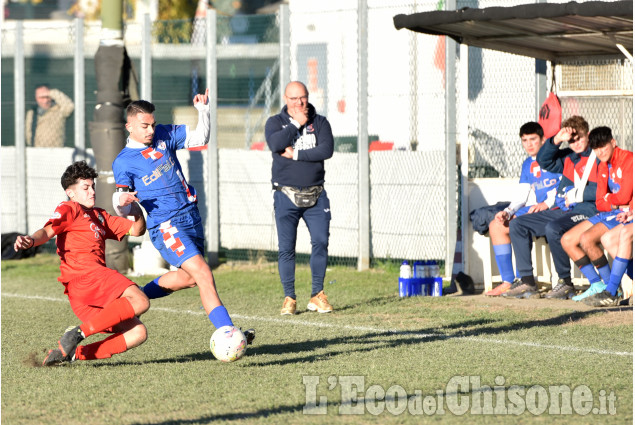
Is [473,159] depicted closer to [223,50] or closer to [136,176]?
[223,50]

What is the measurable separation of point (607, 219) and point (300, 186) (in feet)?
10.0

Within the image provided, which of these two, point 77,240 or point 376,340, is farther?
point 376,340

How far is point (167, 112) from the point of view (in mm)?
15570

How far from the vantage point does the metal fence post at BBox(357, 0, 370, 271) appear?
1366 cm

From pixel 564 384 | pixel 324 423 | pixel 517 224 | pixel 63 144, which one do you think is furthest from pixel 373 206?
pixel 324 423

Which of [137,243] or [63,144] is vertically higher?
[63,144]

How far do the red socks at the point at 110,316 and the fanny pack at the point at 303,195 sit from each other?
10.1 ft

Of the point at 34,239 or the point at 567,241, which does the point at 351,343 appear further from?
the point at 567,241

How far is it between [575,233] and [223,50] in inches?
237

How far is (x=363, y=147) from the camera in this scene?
44.8 feet

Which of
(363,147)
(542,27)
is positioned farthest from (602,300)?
(363,147)

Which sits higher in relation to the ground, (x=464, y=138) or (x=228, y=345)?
(x=464, y=138)

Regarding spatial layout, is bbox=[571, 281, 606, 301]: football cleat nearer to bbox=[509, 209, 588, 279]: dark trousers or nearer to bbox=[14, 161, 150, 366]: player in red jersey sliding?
bbox=[509, 209, 588, 279]: dark trousers

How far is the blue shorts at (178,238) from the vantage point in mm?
7723
